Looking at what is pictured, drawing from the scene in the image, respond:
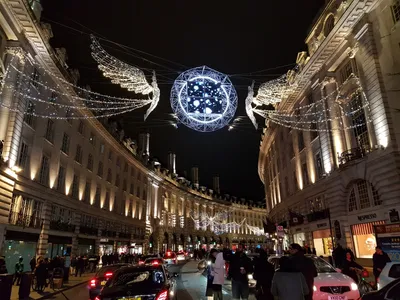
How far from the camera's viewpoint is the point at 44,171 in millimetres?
28969

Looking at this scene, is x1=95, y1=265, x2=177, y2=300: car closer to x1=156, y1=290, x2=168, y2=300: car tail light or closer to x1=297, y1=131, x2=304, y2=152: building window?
x1=156, y1=290, x2=168, y2=300: car tail light

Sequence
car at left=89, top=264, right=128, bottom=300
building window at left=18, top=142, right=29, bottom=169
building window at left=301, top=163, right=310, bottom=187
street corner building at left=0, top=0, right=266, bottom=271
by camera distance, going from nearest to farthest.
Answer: car at left=89, top=264, right=128, bottom=300 < street corner building at left=0, top=0, right=266, bottom=271 < building window at left=18, top=142, right=29, bottom=169 < building window at left=301, top=163, right=310, bottom=187

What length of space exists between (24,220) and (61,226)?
6.29 m

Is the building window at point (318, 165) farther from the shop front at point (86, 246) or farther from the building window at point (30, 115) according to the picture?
the shop front at point (86, 246)

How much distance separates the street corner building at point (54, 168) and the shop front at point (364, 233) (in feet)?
74.6

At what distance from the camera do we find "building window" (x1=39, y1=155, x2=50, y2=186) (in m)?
28.4

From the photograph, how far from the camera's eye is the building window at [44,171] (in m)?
28.4

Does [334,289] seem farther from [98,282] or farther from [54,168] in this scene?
[54,168]

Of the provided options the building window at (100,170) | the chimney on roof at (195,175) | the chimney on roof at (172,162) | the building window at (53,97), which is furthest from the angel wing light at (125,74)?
the chimney on roof at (195,175)

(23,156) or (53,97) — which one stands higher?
(53,97)

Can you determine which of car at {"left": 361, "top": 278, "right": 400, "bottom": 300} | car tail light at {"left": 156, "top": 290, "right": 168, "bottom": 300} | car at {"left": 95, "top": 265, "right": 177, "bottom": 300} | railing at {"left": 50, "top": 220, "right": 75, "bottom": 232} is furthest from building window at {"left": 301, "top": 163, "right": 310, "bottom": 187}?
car tail light at {"left": 156, "top": 290, "right": 168, "bottom": 300}

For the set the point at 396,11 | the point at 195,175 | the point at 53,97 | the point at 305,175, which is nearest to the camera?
the point at 396,11

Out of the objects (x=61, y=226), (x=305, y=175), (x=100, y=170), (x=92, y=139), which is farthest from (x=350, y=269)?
(x=100, y=170)

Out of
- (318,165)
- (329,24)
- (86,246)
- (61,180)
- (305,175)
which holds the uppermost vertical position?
(329,24)
